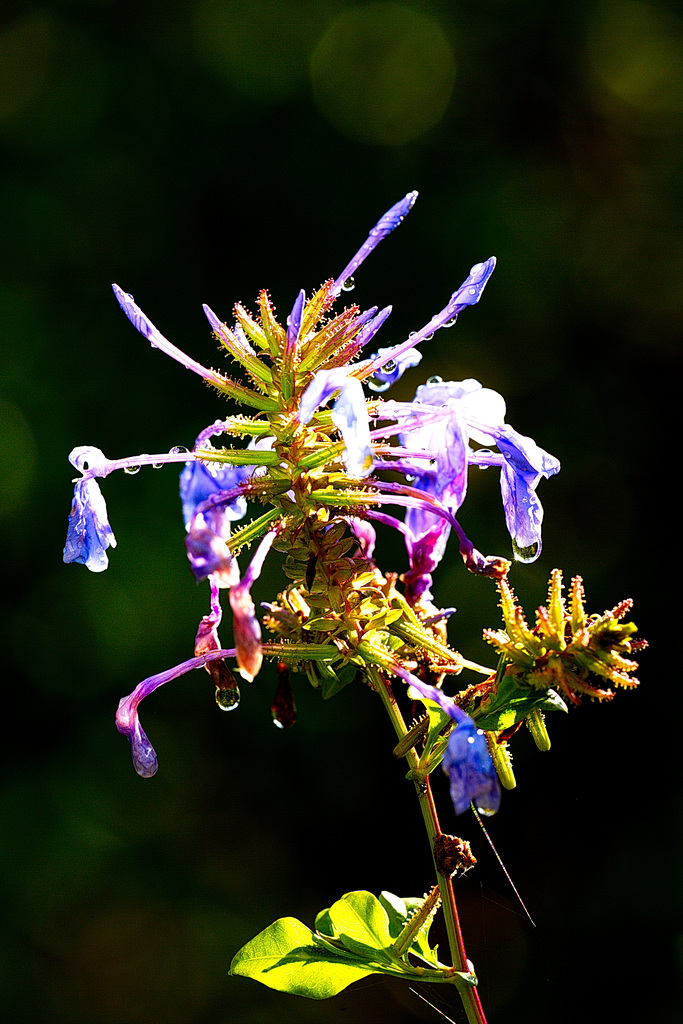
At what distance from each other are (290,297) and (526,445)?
1.81 m

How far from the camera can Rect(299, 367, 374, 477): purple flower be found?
585mm

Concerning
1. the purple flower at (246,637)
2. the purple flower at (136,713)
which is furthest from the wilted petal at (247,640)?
the purple flower at (136,713)

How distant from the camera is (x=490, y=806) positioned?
1.84 feet

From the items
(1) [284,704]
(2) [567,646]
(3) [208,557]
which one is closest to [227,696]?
(1) [284,704]

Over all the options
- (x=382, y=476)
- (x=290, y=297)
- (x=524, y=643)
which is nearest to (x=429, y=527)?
(x=382, y=476)

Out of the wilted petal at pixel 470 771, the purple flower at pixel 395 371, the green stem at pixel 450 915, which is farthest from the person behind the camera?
the purple flower at pixel 395 371

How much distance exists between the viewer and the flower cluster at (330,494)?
0.65 meters

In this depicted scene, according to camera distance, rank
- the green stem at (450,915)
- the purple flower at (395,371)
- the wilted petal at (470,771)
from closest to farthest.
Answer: the wilted petal at (470,771) → the green stem at (450,915) → the purple flower at (395,371)

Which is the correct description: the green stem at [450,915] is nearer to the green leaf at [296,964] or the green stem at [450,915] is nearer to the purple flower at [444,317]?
the green leaf at [296,964]

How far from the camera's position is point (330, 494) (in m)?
0.67

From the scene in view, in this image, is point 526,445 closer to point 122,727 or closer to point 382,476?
point 382,476

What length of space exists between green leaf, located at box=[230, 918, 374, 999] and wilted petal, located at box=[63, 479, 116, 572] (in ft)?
1.07

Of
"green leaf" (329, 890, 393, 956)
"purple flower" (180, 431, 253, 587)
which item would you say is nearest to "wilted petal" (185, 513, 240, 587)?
"purple flower" (180, 431, 253, 587)

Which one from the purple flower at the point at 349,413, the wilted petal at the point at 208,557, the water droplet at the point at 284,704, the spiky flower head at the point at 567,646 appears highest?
the purple flower at the point at 349,413
